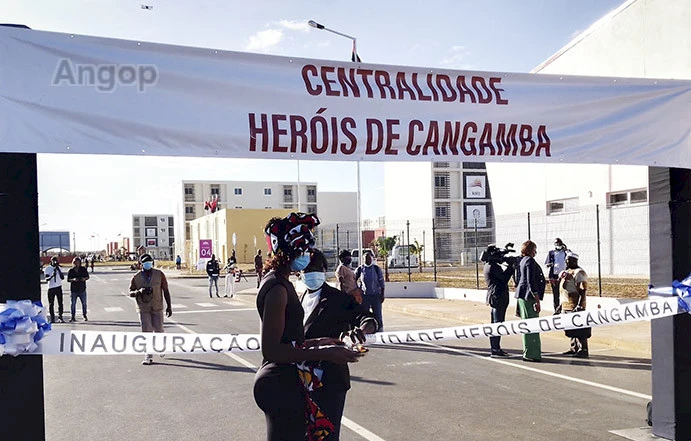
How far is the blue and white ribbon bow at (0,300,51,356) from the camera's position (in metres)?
3.43

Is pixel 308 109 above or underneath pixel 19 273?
above

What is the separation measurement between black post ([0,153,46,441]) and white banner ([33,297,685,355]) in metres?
0.20

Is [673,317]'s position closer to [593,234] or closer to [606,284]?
[606,284]

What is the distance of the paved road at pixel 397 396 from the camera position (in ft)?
20.6

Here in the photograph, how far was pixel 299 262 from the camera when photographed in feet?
11.7

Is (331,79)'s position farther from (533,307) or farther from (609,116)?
(533,307)

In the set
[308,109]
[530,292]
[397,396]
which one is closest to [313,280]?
[308,109]

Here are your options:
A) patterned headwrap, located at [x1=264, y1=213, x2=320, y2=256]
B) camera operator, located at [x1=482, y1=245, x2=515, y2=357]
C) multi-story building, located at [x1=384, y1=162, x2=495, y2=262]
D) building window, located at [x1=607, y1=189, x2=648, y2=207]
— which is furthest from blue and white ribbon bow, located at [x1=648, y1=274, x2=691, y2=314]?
A: multi-story building, located at [x1=384, y1=162, x2=495, y2=262]

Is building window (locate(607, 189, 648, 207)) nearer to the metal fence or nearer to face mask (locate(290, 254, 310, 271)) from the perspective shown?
the metal fence

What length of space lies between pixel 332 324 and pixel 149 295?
7294mm

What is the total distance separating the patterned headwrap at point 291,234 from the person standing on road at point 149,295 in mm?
7273

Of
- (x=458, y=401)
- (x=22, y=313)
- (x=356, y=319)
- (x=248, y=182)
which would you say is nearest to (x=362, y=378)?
(x=458, y=401)

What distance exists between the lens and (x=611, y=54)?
23.1 m

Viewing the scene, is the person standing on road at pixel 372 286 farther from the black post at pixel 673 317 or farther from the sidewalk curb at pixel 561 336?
the black post at pixel 673 317
